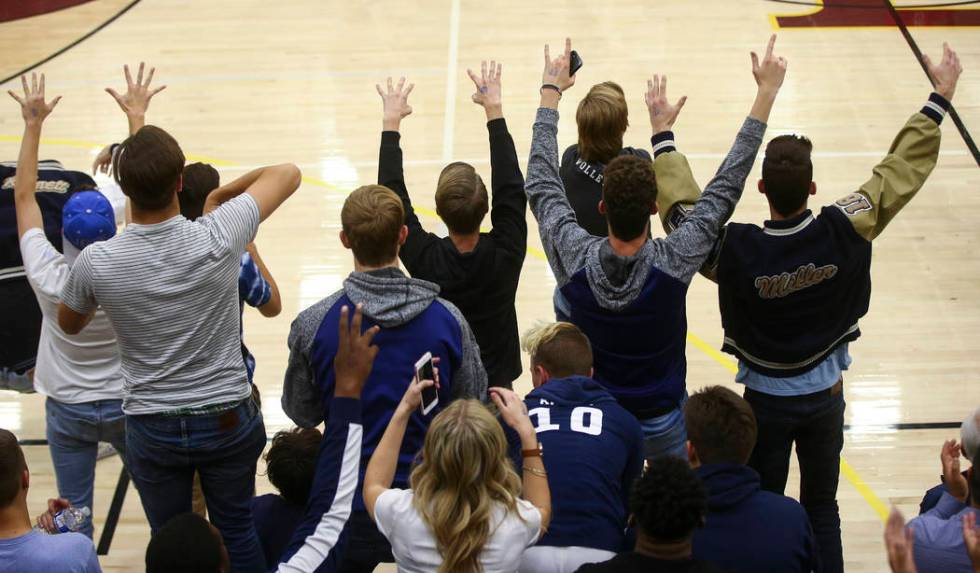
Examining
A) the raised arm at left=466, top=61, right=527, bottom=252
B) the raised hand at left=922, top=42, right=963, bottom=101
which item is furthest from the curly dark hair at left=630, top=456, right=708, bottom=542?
the raised hand at left=922, top=42, right=963, bottom=101

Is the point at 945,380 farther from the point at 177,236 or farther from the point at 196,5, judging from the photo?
the point at 196,5

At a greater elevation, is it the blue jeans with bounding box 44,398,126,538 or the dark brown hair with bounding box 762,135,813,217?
the dark brown hair with bounding box 762,135,813,217

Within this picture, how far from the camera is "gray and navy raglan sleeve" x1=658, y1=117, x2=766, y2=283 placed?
12.3ft

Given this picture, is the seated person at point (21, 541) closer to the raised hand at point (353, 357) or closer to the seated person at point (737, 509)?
the raised hand at point (353, 357)

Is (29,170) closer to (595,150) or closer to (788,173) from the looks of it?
(595,150)

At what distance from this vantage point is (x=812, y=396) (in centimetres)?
411

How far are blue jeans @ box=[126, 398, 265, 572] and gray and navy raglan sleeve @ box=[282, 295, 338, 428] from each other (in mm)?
215

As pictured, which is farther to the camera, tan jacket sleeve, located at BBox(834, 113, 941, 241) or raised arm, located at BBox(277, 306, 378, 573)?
tan jacket sleeve, located at BBox(834, 113, 941, 241)

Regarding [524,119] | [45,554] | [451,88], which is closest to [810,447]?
[45,554]

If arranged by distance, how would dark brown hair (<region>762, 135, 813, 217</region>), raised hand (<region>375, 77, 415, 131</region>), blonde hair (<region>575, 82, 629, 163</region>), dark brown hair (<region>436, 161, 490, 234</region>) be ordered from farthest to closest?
blonde hair (<region>575, 82, 629, 163</region>) → raised hand (<region>375, 77, 415, 131</region>) → dark brown hair (<region>436, 161, 490, 234</region>) → dark brown hair (<region>762, 135, 813, 217</region>)

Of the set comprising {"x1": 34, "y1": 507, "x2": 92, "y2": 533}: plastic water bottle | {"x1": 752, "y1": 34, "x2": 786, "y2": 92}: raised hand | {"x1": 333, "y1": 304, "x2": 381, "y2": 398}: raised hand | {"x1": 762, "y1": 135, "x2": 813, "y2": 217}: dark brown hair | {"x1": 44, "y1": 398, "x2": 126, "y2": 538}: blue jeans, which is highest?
{"x1": 752, "y1": 34, "x2": 786, "y2": 92}: raised hand

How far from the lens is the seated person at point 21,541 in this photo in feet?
9.73

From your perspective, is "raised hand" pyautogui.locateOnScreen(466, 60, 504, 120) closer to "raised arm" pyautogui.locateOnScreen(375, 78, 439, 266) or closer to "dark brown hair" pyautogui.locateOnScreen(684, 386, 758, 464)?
"raised arm" pyautogui.locateOnScreen(375, 78, 439, 266)

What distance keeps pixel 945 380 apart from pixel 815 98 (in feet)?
12.1
